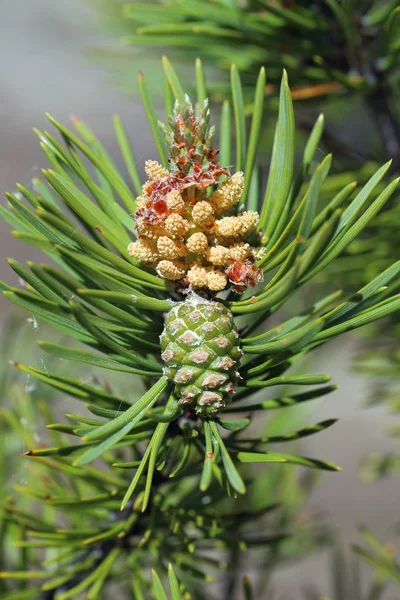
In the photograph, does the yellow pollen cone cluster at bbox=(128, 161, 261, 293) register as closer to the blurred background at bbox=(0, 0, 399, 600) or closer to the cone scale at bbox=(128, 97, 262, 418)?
the cone scale at bbox=(128, 97, 262, 418)

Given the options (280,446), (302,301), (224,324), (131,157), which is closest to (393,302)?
(224,324)

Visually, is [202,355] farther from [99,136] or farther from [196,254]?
[99,136]

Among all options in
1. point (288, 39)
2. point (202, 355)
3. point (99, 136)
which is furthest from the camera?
point (99, 136)

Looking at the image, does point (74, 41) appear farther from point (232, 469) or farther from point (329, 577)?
point (232, 469)

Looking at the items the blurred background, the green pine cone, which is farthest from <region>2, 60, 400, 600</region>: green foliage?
the blurred background

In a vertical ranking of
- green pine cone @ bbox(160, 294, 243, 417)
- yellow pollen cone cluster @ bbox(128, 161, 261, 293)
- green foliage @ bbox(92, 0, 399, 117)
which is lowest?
green pine cone @ bbox(160, 294, 243, 417)

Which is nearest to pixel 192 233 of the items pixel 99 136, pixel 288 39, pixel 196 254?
pixel 196 254

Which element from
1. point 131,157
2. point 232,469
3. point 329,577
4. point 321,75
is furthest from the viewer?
point 329,577
